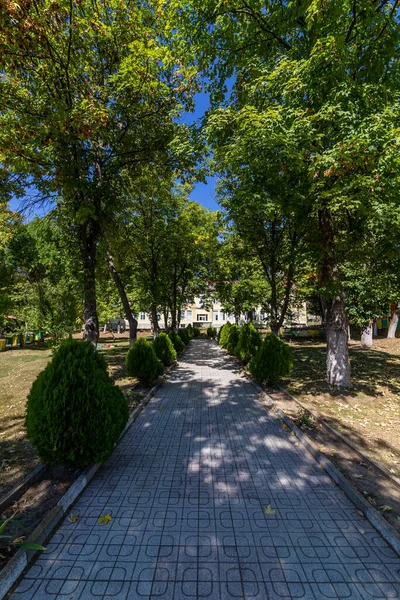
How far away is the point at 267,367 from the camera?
845cm

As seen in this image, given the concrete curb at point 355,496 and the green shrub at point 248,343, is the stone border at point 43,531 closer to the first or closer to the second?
the concrete curb at point 355,496

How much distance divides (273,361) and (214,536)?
5968 mm

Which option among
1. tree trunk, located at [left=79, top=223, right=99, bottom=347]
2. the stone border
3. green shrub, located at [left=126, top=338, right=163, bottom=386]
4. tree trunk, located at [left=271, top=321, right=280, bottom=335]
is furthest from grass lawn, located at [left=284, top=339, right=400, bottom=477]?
tree trunk, located at [left=79, top=223, right=99, bottom=347]

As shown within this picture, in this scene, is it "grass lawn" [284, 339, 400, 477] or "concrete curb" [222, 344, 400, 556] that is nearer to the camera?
"concrete curb" [222, 344, 400, 556]

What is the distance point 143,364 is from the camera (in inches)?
334

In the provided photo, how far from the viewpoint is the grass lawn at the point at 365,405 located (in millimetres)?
4785

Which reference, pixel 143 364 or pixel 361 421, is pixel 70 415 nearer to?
pixel 143 364

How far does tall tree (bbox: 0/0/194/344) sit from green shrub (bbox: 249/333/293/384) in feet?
15.8

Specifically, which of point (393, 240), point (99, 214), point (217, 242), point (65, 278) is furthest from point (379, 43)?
point (65, 278)

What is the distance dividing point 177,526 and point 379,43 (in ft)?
31.2

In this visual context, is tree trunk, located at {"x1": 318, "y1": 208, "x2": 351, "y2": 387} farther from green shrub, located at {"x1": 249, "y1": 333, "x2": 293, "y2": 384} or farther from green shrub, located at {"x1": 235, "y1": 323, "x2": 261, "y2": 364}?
green shrub, located at {"x1": 235, "y1": 323, "x2": 261, "y2": 364}

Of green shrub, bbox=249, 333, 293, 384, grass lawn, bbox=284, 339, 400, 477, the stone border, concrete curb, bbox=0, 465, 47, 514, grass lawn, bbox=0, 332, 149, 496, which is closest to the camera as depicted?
the stone border

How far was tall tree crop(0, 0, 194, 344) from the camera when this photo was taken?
5684 mm

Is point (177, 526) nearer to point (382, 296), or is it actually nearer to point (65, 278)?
point (65, 278)
